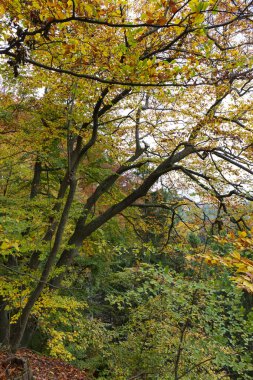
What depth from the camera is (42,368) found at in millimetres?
6758

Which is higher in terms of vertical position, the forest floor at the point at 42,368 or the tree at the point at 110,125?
the tree at the point at 110,125

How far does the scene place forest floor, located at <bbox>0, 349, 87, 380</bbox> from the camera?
5075 mm

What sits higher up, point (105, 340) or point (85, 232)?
point (85, 232)

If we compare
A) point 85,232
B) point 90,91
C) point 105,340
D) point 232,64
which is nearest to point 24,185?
point 85,232

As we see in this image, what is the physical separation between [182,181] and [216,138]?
9.86 ft

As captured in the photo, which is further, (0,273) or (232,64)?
(0,273)

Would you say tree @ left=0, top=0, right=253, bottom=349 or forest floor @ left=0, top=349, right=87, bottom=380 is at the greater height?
tree @ left=0, top=0, right=253, bottom=349

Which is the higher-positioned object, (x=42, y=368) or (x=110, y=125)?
(x=110, y=125)

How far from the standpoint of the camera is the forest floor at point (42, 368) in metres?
5.07

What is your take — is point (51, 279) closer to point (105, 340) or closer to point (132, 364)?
point (105, 340)

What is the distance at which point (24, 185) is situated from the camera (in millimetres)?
9906

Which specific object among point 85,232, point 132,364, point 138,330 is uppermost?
point 85,232

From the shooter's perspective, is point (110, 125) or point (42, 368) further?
point (110, 125)

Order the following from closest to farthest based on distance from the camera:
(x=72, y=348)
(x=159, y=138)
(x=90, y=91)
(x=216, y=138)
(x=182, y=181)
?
(x=90, y=91), (x=216, y=138), (x=159, y=138), (x=182, y=181), (x=72, y=348)
